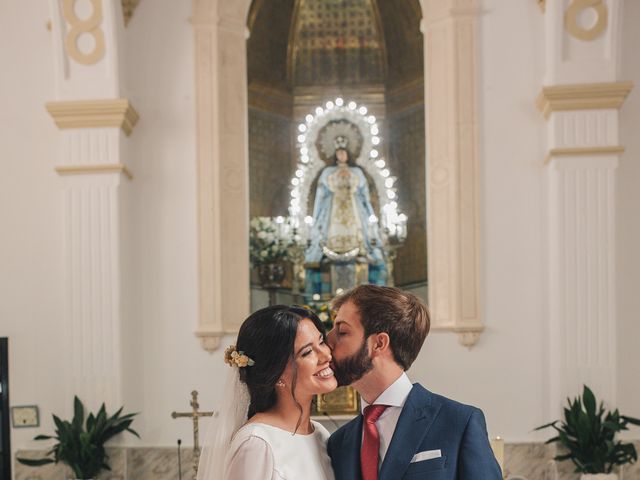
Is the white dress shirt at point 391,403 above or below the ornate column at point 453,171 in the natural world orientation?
below

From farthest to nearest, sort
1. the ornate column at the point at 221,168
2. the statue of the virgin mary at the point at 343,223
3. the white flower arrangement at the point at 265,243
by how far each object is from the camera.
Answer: the statue of the virgin mary at the point at 343,223
the white flower arrangement at the point at 265,243
the ornate column at the point at 221,168

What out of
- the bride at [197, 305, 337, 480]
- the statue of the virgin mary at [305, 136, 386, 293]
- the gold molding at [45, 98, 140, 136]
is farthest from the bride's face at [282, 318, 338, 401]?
the statue of the virgin mary at [305, 136, 386, 293]

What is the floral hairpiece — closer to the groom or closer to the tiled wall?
the groom

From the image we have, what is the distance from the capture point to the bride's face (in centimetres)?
347

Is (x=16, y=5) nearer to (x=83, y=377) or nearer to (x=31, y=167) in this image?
(x=31, y=167)

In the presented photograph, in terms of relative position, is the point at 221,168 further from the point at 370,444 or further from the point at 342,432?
the point at 370,444

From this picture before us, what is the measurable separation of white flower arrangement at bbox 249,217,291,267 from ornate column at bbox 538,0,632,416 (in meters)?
2.72

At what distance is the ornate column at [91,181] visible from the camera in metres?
8.14

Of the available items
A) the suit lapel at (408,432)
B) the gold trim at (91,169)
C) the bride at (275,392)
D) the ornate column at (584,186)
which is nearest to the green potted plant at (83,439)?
the gold trim at (91,169)

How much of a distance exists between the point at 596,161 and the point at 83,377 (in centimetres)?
468

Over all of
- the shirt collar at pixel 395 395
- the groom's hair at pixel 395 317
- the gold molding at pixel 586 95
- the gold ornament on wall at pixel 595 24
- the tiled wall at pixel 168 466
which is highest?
the gold ornament on wall at pixel 595 24

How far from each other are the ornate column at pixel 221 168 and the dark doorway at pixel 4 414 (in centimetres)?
170

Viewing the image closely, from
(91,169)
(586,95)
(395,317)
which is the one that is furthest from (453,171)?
(395,317)

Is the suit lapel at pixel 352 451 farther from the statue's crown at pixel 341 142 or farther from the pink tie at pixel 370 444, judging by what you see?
the statue's crown at pixel 341 142
